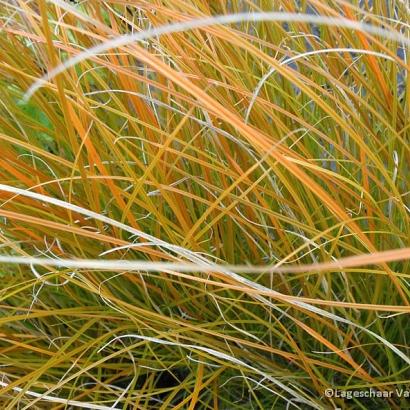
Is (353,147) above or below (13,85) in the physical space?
below

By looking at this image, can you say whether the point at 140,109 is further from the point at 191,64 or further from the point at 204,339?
the point at 204,339

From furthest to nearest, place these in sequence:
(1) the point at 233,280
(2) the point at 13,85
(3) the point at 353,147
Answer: (2) the point at 13,85 → (3) the point at 353,147 → (1) the point at 233,280

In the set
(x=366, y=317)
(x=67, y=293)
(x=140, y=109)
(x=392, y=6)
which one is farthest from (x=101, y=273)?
(x=392, y=6)

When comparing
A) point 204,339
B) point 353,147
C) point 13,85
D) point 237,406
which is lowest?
point 237,406

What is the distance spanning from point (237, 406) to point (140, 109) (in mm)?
377

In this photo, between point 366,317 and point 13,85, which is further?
point 13,85

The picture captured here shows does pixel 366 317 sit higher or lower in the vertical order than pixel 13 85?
lower

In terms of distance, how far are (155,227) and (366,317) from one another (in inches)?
10.8

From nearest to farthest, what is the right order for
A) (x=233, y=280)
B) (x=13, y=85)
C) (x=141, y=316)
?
(x=233, y=280), (x=141, y=316), (x=13, y=85)

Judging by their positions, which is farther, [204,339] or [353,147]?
[353,147]

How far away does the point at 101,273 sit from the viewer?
2.53ft

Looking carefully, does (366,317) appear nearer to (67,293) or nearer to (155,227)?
(155,227)

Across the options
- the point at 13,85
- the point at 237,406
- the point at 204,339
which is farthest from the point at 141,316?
the point at 13,85

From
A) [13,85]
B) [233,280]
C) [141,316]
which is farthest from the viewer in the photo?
[13,85]
